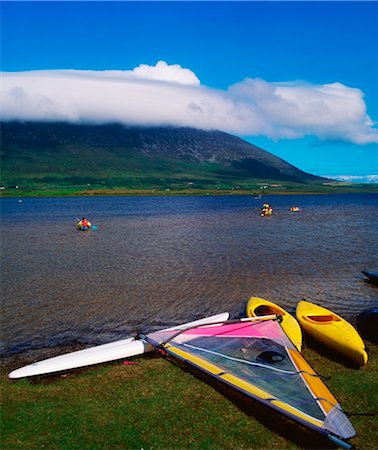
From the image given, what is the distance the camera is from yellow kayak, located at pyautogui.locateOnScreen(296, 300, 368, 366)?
38.1 feet

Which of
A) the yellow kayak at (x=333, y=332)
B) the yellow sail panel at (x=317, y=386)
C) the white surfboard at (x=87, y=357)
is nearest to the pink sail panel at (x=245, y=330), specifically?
the yellow sail panel at (x=317, y=386)

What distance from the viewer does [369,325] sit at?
13711mm

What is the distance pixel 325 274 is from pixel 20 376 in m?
18.9

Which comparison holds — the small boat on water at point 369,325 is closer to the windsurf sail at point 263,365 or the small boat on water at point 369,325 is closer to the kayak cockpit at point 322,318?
the kayak cockpit at point 322,318

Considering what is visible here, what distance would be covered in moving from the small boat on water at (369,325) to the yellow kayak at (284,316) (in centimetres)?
240

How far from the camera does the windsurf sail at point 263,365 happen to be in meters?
8.01

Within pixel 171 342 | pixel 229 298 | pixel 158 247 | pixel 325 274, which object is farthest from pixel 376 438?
pixel 158 247

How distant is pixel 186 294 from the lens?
787 inches

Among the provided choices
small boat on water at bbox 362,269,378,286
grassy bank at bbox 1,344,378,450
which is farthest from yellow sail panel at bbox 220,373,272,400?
small boat on water at bbox 362,269,378,286

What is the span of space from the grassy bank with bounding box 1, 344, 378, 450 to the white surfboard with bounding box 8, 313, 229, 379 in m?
0.26

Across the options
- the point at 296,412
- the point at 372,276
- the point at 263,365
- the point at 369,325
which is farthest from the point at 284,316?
the point at 372,276

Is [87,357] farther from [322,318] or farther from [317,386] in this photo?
[322,318]

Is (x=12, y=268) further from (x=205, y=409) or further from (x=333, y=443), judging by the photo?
(x=333, y=443)

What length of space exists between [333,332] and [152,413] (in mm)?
6720
